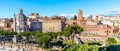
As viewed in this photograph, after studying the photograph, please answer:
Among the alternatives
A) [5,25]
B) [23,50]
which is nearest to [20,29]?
[5,25]

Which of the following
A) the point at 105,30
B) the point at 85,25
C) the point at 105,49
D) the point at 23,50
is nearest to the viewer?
the point at 105,49

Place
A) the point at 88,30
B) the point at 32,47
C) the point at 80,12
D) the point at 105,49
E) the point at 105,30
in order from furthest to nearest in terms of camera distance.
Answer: the point at 80,12 < the point at 88,30 < the point at 105,30 < the point at 32,47 < the point at 105,49

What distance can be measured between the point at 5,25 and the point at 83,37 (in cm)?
4233

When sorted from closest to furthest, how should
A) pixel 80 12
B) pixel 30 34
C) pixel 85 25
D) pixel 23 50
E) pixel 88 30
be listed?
pixel 23 50
pixel 30 34
pixel 88 30
pixel 85 25
pixel 80 12

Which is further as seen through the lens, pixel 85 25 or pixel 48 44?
pixel 85 25

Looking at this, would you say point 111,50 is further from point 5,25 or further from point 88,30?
point 5,25

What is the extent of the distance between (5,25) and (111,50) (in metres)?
75.4

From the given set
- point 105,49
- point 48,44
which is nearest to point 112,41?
point 48,44

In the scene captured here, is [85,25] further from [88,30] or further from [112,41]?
[112,41]

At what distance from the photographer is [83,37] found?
70250 millimetres

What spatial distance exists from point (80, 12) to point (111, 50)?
66.1 m

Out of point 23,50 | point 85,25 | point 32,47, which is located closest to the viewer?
point 23,50

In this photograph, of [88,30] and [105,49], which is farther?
[88,30]

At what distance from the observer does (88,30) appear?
8338 centimetres
